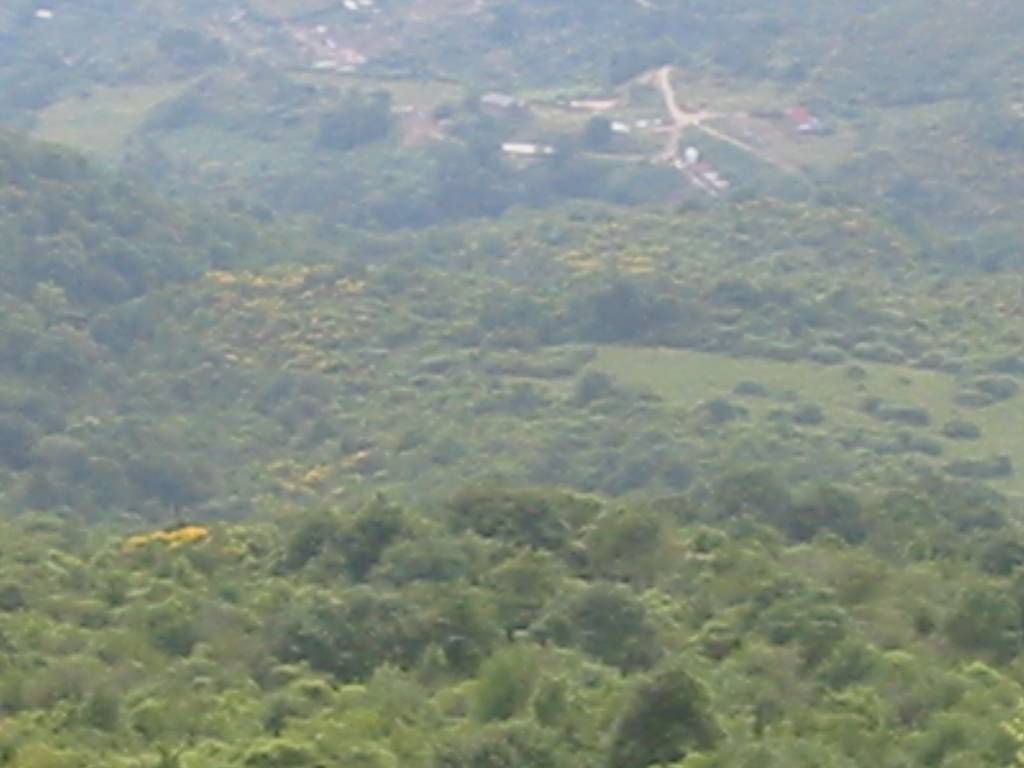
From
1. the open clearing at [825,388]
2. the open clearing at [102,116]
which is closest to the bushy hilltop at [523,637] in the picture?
the open clearing at [825,388]

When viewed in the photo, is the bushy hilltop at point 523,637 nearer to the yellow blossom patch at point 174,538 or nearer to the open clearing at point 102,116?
the yellow blossom patch at point 174,538

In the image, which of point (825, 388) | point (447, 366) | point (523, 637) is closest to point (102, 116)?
point (447, 366)

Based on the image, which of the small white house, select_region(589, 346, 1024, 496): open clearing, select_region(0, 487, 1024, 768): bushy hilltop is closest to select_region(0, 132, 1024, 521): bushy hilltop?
select_region(589, 346, 1024, 496): open clearing

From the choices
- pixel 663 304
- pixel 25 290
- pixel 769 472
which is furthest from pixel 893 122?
pixel 769 472

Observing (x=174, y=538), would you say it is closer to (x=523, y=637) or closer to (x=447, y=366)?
(x=523, y=637)

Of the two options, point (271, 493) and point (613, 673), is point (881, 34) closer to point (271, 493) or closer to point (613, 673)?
point (271, 493)

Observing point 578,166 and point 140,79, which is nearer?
point 578,166

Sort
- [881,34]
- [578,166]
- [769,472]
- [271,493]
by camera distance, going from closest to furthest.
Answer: [769,472]
[271,493]
[578,166]
[881,34]

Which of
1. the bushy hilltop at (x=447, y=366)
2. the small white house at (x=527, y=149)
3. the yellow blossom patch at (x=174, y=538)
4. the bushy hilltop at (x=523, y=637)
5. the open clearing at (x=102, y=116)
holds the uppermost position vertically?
the bushy hilltop at (x=523, y=637)
